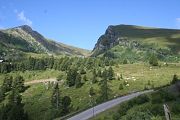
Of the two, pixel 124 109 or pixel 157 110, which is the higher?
pixel 157 110

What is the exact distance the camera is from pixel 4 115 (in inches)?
5285

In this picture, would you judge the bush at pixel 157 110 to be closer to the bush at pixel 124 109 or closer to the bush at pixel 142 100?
the bush at pixel 124 109

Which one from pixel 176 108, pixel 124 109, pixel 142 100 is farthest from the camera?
pixel 142 100

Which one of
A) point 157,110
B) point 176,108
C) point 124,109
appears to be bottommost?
→ point 124,109

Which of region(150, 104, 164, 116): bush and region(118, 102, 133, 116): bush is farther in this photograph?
region(118, 102, 133, 116): bush

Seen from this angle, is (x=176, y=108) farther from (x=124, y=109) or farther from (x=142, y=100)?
(x=142, y=100)

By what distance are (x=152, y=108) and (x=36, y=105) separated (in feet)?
537

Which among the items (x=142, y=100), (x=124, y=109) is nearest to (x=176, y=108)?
(x=124, y=109)

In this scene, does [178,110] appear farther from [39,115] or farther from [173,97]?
[39,115]

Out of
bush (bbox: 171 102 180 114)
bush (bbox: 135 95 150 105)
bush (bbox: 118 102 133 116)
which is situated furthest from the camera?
bush (bbox: 135 95 150 105)

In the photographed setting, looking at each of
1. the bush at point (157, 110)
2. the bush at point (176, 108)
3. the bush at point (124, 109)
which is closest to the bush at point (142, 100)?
the bush at point (124, 109)

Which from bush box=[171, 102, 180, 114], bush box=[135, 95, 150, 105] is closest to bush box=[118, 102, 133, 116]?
bush box=[135, 95, 150, 105]

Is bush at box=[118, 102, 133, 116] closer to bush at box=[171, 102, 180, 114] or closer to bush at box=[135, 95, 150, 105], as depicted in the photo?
bush at box=[135, 95, 150, 105]

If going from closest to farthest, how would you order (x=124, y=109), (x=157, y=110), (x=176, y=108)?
(x=157, y=110) < (x=176, y=108) < (x=124, y=109)
